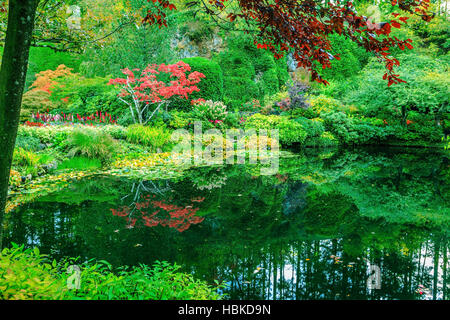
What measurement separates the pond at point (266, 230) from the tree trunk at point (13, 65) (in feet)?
5.80

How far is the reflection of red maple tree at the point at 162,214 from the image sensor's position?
Answer: 430cm

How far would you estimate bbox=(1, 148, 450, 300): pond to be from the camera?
9.62 feet

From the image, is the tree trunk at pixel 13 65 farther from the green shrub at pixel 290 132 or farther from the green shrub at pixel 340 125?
the green shrub at pixel 340 125

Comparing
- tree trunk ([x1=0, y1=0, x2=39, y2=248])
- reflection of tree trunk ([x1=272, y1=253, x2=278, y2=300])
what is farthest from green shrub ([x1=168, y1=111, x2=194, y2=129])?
tree trunk ([x1=0, y1=0, x2=39, y2=248])

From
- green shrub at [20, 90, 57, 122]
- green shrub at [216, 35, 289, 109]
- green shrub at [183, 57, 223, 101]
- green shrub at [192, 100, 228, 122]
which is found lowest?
green shrub at [192, 100, 228, 122]

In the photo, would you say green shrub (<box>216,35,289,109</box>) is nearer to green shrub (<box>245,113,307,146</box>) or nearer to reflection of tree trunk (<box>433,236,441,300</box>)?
green shrub (<box>245,113,307,146</box>)

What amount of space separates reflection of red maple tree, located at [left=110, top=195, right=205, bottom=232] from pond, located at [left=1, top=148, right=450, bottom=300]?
2 cm

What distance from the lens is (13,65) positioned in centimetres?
180

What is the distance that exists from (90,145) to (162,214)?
4625mm

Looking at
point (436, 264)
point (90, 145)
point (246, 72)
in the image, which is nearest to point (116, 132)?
point (90, 145)

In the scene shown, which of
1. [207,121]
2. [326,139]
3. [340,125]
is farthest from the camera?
[340,125]

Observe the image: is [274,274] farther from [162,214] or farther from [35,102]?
[35,102]
